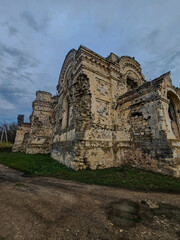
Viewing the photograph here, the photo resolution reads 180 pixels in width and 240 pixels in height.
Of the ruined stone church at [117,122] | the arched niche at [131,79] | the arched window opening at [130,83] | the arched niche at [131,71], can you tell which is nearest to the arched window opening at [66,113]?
the ruined stone church at [117,122]

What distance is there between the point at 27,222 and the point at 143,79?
580 inches

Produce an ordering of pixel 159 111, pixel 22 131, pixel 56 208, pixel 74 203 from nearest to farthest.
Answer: pixel 56 208 → pixel 74 203 → pixel 159 111 → pixel 22 131

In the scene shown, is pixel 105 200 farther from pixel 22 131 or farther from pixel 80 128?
pixel 22 131

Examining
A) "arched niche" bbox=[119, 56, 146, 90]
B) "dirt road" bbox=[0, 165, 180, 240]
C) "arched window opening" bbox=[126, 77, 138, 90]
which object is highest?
"arched niche" bbox=[119, 56, 146, 90]

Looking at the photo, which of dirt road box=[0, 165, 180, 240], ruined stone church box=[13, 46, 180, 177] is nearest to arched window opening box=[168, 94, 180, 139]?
ruined stone church box=[13, 46, 180, 177]

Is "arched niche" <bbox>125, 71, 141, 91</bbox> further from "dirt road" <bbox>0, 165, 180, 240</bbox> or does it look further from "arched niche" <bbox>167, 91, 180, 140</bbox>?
"dirt road" <bbox>0, 165, 180, 240</bbox>

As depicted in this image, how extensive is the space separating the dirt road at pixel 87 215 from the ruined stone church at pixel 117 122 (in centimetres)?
292

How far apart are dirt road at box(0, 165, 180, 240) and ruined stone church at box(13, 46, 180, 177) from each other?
9.59 feet

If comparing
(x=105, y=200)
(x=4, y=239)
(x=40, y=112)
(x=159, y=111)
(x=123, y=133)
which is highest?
(x=40, y=112)

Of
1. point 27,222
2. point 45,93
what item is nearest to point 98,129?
point 27,222

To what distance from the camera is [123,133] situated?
7727 millimetres

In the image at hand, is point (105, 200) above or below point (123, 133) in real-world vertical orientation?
below

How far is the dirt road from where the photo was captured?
174cm

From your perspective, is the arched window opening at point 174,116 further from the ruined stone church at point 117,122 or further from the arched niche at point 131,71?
the arched niche at point 131,71
